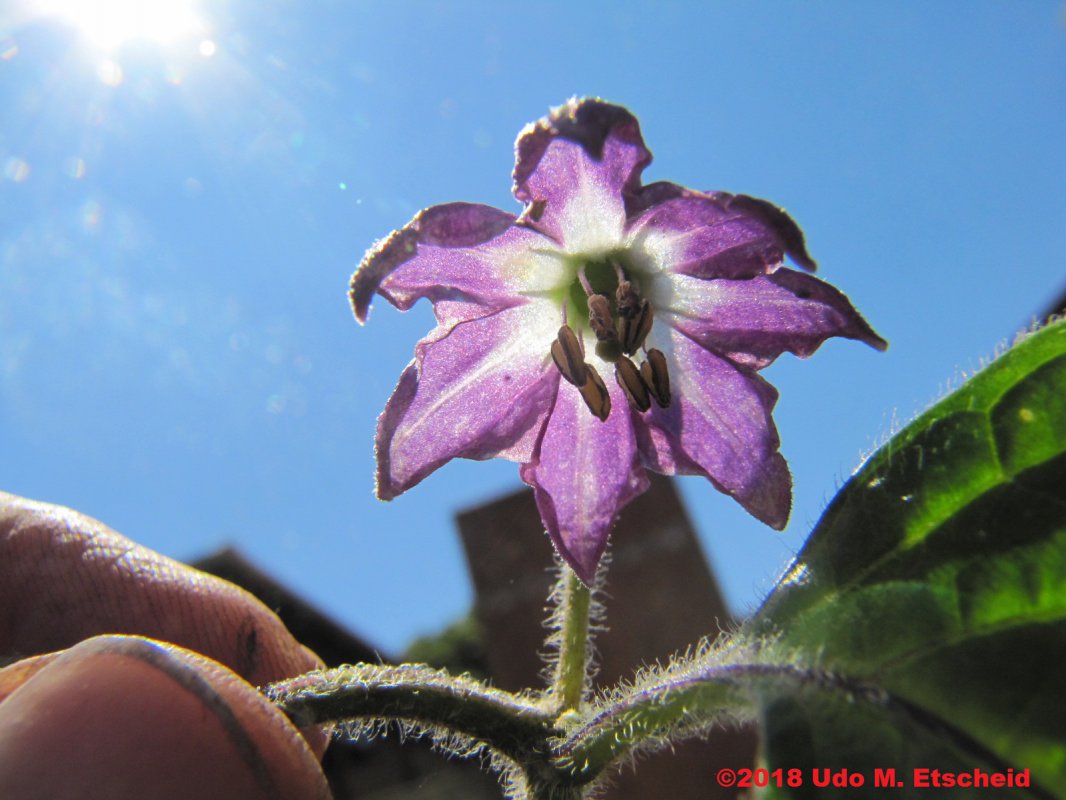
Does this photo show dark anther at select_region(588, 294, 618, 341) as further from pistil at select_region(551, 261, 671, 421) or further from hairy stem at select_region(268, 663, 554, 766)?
hairy stem at select_region(268, 663, 554, 766)

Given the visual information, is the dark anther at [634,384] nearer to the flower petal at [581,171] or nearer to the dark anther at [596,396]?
the dark anther at [596,396]

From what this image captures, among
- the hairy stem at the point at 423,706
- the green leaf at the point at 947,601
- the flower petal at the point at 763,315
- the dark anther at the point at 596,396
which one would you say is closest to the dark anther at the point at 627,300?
the flower petal at the point at 763,315

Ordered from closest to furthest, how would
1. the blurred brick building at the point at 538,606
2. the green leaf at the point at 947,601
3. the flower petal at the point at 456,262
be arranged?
the green leaf at the point at 947,601, the flower petal at the point at 456,262, the blurred brick building at the point at 538,606

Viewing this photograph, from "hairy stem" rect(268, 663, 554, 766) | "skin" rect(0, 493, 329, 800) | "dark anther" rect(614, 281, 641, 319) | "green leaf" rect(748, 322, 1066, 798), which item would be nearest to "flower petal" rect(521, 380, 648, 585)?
"dark anther" rect(614, 281, 641, 319)

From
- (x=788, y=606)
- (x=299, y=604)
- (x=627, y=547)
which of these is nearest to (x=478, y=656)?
(x=627, y=547)

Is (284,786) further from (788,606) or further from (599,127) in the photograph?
(599,127)

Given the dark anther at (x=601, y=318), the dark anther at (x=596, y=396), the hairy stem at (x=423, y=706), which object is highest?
the dark anther at (x=601, y=318)

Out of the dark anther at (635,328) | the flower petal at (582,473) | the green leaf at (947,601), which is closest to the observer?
the green leaf at (947,601)
